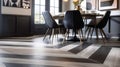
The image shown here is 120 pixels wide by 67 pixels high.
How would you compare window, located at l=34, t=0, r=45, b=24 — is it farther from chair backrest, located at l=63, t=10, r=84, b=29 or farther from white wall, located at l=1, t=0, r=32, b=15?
chair backrest, located at l=63, t=10, r=84, b=29

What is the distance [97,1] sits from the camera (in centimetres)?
820

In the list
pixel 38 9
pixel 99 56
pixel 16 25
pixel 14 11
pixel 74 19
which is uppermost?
pixel 38 9

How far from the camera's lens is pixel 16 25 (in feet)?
26.7

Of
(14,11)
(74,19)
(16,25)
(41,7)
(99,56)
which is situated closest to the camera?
(99,56)

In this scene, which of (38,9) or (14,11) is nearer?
(14,11)

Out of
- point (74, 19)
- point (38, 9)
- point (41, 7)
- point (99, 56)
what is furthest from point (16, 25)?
point (99, 56)

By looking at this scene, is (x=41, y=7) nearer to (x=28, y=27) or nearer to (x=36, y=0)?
(x=36, y=0)

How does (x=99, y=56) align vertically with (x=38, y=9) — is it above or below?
→ below

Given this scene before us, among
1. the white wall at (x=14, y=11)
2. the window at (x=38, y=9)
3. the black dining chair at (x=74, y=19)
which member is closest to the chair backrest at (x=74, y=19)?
the black dining chair at (x=74, y=19)

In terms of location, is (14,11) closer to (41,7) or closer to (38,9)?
(38,9)

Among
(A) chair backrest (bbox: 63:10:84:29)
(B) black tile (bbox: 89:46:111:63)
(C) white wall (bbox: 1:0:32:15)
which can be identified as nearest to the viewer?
(B) black tile (bbox: 89:46:111:63)

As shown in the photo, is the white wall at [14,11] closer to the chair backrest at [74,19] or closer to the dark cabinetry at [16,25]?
the dark cabinetry at [16,25]

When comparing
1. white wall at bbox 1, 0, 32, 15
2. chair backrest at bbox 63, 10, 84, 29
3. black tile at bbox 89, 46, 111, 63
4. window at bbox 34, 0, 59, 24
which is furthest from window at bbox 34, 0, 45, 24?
black tile at bbox 89, 46, 111, 63

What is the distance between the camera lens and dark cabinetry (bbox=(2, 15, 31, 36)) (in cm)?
775
